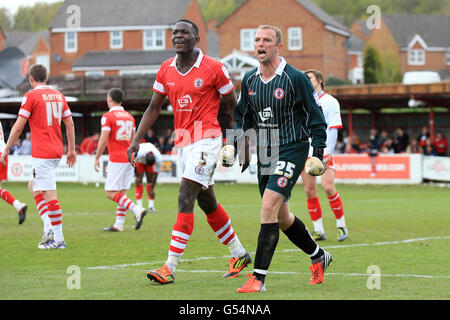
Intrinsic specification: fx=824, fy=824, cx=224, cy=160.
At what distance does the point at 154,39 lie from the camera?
6969 centimetres

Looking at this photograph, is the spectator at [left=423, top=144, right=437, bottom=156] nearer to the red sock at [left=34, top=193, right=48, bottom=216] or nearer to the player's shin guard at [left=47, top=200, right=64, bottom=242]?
the red sock at [left=34, top=193, right=48, bottom=216]

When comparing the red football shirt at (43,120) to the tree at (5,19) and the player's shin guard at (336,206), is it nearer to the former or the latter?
the player's shin guard at (336,206)

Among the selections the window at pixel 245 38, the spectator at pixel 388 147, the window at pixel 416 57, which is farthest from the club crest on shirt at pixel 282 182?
the window at pixel 416 57

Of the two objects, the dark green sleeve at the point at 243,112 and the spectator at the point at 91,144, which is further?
the spectator at the point at 91,144

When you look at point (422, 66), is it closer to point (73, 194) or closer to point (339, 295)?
point (73, 194)

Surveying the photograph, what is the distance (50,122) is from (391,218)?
831 cm

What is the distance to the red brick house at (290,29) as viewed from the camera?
222ft

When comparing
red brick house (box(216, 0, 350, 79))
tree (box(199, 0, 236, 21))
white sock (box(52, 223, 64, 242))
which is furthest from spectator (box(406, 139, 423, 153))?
tree (box(199, 0, 236, 21))

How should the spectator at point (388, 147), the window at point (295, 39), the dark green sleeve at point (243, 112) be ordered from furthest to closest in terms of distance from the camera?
the window at point (295, 39), the spectator at point (388, 147), the dark green sleeve at point (243, 112)

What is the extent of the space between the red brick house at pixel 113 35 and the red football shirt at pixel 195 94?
58.9m

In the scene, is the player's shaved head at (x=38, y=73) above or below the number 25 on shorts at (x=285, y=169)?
above

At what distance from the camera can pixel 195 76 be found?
27.6 ft

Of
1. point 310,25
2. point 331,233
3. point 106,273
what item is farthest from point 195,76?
point 310,25

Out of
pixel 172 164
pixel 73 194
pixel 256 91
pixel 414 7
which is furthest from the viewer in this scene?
pixel 414 7
